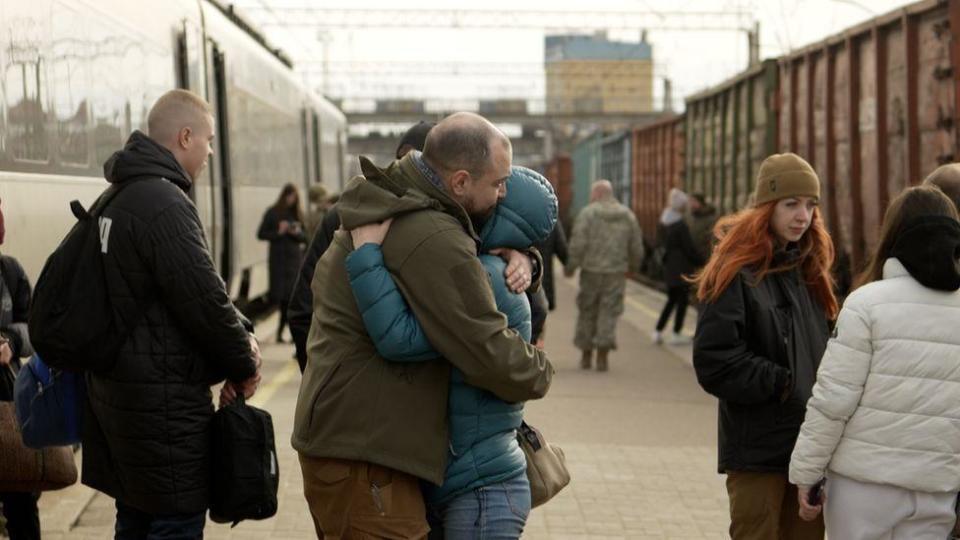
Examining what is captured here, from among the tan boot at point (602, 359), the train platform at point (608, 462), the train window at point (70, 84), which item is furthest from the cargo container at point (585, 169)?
the train window at point (70, 84)

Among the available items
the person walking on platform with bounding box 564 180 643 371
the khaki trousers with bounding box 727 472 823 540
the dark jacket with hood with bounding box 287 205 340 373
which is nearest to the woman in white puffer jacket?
the khaki trousers with bounding box 727 472 823 540

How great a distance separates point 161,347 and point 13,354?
5.30ft

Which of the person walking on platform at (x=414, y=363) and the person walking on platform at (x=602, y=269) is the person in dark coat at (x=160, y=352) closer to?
the person walking on platform at (x=414, y=363)

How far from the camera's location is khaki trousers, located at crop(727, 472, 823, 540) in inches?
194

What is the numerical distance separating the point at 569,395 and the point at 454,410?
841 cm

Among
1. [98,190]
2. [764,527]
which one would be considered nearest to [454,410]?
[764,527]

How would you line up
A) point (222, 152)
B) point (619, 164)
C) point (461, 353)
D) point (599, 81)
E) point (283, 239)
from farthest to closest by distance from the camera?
point (599, 81) → point (619, 164) → point (283, 239) → point (222, 152) → point (461, 353)

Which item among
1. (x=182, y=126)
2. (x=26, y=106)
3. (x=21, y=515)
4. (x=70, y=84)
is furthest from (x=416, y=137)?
(x=70, y=84)

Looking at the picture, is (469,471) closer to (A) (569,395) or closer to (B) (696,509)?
(B) (696,509)

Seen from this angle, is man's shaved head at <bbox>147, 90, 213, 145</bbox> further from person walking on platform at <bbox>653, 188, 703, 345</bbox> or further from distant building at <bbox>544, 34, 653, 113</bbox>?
distant building at <bbox>544, 34, 653, 113</bbox>

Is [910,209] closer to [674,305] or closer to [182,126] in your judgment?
[182,126]

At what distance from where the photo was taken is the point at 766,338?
193 inches

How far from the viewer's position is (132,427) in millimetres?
4453

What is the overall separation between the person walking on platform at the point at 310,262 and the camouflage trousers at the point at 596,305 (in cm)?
832
